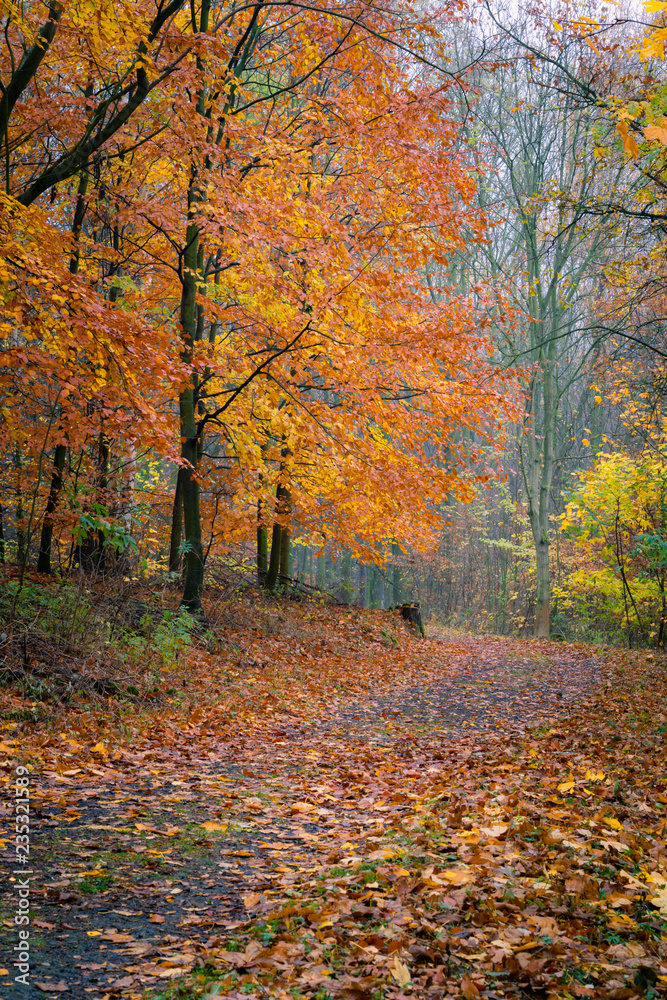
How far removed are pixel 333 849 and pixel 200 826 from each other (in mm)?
921

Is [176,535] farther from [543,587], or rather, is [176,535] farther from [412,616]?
[543,587]

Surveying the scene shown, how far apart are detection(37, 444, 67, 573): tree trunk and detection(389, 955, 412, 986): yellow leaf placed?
26.3 feet

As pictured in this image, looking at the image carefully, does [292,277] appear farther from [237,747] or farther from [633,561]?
[633,561]

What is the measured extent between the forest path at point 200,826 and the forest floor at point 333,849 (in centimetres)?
2

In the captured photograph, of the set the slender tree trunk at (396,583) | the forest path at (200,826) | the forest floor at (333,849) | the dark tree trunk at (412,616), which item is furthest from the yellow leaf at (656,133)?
the slender tree trunk at (396,583)

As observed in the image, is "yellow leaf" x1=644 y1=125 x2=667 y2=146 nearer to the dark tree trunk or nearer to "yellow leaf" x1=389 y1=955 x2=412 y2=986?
"yellow leaf" x1=389 y1=955 x2=412 y2=986

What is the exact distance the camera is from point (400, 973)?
252 centimetres

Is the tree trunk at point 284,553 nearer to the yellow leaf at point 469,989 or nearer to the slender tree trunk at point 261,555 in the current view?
the slender tree trunk at point 261,555

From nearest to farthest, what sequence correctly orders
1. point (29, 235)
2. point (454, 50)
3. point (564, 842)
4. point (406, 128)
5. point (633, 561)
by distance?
1. point (564, 842)
2. point (29, 235)
3. point (406, 128)
4. point (633, 561)
5. point (454, 50)

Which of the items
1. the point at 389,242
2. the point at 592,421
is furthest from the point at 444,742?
the point at 592,421

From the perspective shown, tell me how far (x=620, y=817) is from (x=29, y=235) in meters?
7.35

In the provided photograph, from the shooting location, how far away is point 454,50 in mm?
20734

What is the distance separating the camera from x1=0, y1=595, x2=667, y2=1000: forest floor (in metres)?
2.62

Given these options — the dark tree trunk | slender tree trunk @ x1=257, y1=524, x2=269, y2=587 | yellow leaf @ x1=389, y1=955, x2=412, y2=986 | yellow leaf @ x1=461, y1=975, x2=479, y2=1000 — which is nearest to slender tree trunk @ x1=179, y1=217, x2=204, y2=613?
slender tree trunk @ x1=257, y1=524, x2=269, y2=587
